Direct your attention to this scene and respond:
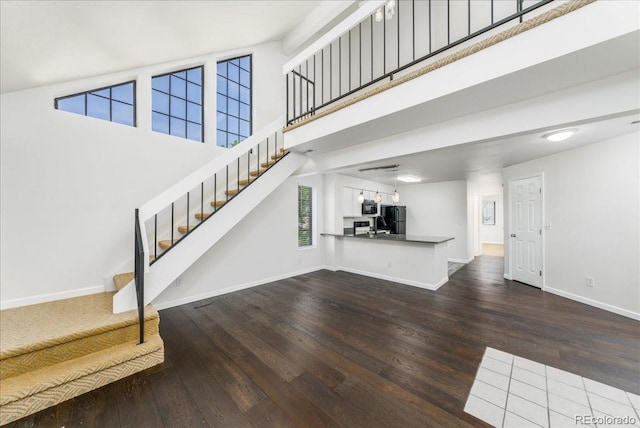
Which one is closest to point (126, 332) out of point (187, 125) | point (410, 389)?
point (410, 389)

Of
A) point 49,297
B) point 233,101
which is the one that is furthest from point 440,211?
point 49,297

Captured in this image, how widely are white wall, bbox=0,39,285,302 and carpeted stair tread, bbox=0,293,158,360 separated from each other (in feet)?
1.26

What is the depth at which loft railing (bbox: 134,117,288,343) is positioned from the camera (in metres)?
2.43

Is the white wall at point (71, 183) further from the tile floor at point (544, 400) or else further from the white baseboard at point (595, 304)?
the white baseboard at point (595, 304)

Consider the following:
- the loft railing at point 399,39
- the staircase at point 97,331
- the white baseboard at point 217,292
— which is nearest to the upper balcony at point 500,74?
the loft railing at point 399,39

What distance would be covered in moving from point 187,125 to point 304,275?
3.76 metres

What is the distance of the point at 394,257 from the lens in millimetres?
5031

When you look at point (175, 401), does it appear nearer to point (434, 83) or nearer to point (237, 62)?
point (434, 83)

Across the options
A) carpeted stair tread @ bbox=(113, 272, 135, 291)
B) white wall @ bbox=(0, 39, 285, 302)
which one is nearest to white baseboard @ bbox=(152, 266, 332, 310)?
carpeted stair tread @ bbox=(113, 272, 135, 291)

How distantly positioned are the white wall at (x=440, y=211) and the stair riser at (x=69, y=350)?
7449mm

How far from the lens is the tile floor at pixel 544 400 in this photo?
163cm

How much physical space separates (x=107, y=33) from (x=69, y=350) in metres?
3.19

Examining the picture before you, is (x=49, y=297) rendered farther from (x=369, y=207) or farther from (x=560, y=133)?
(x=560, y=133)

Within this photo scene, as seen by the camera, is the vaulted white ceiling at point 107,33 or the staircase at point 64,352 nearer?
the staircase at point 64,352
